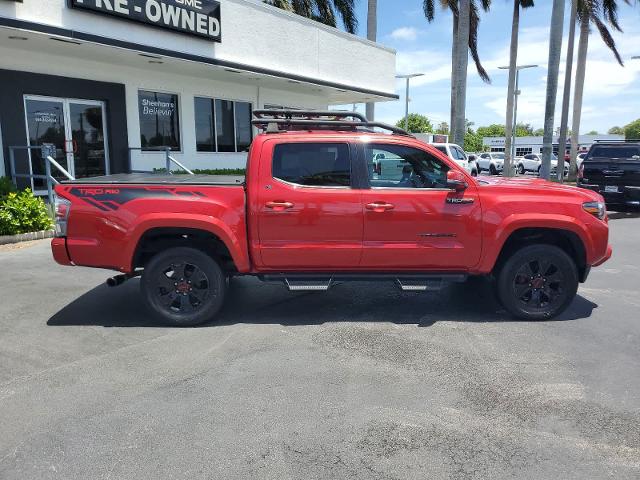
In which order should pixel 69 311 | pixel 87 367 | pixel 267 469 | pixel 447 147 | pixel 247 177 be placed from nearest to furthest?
pixel 267 469 < pixel 87 367 < pixel 247 177 < pixel 69 311 < pixel 447 147

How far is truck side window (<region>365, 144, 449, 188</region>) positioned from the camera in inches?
205

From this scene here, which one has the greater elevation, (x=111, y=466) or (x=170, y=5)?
(x=170, y=5)

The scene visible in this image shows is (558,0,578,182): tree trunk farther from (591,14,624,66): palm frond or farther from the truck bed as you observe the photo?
the truck bed

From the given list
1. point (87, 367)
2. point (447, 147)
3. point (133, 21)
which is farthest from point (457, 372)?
point (447, 147)

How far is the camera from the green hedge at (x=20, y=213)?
30.1 feet

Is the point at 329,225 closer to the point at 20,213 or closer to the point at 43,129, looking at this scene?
the point at 20,213

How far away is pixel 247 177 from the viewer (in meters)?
5.09

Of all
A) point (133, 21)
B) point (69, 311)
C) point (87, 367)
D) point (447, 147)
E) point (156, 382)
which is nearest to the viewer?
point (156, 382)

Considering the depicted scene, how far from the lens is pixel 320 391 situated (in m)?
3.83

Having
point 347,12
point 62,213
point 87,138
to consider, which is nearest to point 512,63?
point 347,12

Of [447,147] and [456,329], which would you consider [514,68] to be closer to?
[447,147]

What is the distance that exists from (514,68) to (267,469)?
29880 mm

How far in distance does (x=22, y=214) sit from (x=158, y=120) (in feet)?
17.8

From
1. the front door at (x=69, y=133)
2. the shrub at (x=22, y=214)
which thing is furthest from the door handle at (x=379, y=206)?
the front door at (x=69, y=133)
